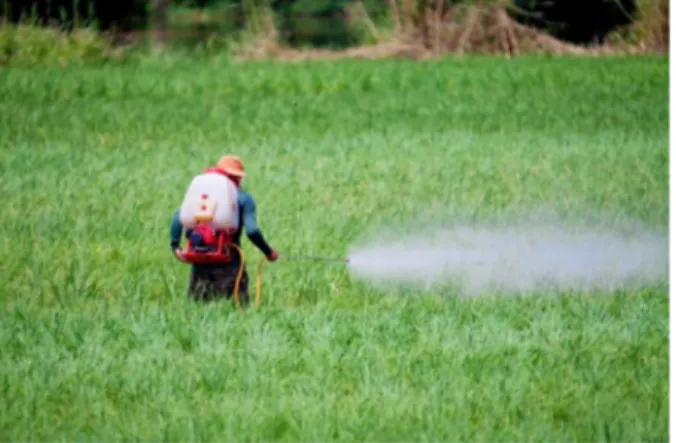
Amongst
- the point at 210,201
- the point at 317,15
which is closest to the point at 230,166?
the point at 210,201

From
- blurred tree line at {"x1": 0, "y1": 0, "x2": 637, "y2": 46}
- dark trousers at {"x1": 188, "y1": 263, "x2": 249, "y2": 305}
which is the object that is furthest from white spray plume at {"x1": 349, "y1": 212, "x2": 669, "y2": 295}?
blurred tree line at {"x1": 0, "y1": 0, "x2": 637, "y2": 46}

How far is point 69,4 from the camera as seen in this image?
30859 millimetres

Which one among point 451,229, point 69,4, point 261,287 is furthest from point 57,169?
point 69,4

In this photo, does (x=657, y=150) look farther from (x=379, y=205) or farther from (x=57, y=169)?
(x=57, y=169)

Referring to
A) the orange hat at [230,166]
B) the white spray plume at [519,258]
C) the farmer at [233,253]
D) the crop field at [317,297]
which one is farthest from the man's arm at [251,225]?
the white spray plume at [519,258]

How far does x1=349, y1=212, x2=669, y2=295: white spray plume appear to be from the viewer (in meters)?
7.63

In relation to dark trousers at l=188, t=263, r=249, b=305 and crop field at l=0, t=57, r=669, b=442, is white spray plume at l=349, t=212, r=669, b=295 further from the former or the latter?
dark trousers at l=188, t=263, r=249, b=305

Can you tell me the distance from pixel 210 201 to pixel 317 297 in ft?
3.47

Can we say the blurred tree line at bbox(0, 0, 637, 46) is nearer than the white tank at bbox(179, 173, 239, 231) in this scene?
No

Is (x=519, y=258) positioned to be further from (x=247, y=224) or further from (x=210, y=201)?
(x=210, y=201)

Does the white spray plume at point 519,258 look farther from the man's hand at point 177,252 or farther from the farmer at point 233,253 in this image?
the man's hand at point 177,252

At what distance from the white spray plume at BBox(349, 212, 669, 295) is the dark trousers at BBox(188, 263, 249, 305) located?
93 centimetres

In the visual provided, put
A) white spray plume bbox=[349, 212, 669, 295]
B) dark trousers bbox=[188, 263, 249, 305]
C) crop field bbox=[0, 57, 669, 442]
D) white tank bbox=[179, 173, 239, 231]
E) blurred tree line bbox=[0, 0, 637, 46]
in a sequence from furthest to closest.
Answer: blurred tree line bbox=[0, 0, 637, 46], white spray plume bbox=[349, 212, 669, 295], dark trousers bbox=[188, 263, 249, 305], white tank bbox=[179, 173, 239, 231], crop field bbox=[0, 57, 669, 442]

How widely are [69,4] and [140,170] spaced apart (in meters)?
19.4
